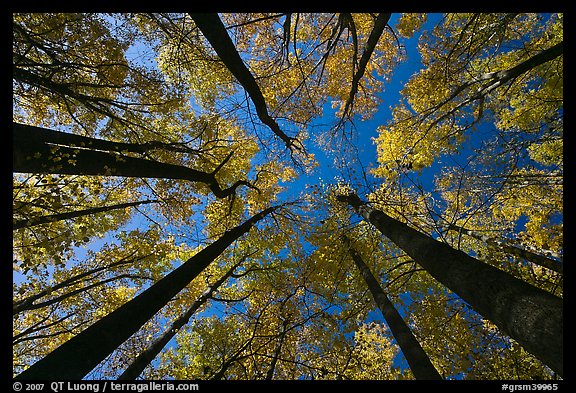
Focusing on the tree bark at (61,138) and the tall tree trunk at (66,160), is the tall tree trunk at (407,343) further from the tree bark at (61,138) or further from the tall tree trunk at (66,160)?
the tree bark at (61,138)

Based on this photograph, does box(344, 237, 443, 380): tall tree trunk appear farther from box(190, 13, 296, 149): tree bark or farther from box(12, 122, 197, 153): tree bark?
box(12, 122, 197, 153): tree bark

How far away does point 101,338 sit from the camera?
3.39 m

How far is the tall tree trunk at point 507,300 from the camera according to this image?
2113 millimetres

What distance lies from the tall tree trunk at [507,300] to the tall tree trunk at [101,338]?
426 centimetres

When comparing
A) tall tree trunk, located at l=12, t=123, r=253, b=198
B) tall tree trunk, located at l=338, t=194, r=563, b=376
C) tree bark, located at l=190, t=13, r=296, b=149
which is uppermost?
tree bark, located at l=190, t=13, r=296, b=149

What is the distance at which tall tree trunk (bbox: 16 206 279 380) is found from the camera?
292cm

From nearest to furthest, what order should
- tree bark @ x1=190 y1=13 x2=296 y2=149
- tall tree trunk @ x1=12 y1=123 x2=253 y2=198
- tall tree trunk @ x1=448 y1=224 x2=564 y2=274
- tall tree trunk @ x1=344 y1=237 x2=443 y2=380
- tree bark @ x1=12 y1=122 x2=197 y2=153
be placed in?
tall tree trunk @ x1=12 y1=123 x2=253 y2=198, tree bark @ x1=12 y1=122 x2=197 y2=153, tree bark @ x1=190 y1=13 x2=296 y2=149, tall tree trunk @ x1=344 y1=237 x2=443 y2=380, tall tree trunk @ x1=448 y1=224 x2=564 y2=274

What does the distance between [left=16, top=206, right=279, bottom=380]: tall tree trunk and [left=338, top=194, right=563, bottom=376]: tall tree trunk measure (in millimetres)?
4263

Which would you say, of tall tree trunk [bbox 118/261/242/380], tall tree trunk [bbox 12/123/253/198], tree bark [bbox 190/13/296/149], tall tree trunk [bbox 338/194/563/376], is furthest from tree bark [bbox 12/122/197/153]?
tall tree trunk [bbox 338/194/563/376]

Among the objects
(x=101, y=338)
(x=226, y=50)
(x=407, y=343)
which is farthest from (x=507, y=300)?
(x=226, y=50)

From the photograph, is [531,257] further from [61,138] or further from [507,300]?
[61,138]

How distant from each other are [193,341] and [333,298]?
19.2 ft
